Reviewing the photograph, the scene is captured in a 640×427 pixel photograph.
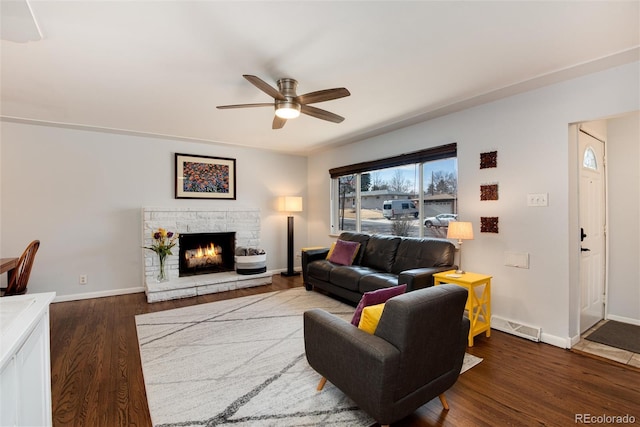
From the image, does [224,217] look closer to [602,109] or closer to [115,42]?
[115,42]

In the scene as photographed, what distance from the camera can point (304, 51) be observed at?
Result: 229cm

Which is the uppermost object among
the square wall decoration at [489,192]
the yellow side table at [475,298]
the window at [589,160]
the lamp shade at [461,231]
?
the window at [589,160]

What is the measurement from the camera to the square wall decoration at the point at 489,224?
3275 millimetres

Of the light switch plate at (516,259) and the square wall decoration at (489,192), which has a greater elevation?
the square wall decoration at (489,192)

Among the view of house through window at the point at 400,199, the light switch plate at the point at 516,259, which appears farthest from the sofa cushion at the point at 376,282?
the light switch plate at the point at 516,259

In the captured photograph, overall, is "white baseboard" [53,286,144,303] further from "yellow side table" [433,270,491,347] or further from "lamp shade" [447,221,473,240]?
"lamp shade" [447,221,473,240]

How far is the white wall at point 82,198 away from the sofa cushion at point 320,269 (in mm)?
2305

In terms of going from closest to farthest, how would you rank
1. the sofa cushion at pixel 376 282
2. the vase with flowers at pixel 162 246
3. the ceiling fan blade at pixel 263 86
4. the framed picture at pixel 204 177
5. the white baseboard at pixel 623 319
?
the ceiling fan blade at pixel 263 86, the white baseboard at pixel 623 319, the sofa cushion at pixel 376 282, the vase with flowers at pixel 162 246, the framed picture at pixel 204 177

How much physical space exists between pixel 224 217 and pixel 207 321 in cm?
224

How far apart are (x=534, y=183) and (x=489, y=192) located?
0.44 meters

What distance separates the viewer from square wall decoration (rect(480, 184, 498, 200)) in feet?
10.8

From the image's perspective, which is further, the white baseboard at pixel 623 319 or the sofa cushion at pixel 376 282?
the sofa cushion at pixel 376 282

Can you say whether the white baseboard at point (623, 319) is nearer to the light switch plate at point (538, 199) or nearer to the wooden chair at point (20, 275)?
the light switch plate at point (538, 199)

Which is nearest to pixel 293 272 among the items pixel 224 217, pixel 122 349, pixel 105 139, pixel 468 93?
pixel 224 217
